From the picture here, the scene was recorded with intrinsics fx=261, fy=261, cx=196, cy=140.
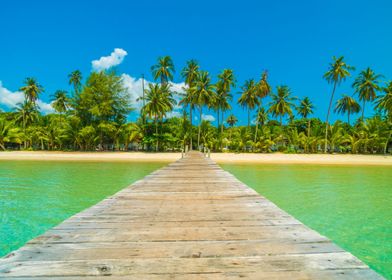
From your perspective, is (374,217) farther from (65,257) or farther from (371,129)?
(371,129)

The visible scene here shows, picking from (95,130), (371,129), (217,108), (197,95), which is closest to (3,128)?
(95,130)

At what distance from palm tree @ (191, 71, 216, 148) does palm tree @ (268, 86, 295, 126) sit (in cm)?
1147

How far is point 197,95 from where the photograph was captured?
41500mm

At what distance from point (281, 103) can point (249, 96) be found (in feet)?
18.7

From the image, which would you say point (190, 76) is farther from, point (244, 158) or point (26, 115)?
point (26, 115)

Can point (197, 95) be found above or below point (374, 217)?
above

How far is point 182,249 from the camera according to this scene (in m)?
2.26

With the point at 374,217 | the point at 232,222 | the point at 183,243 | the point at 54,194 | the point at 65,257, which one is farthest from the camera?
the point at 54,194

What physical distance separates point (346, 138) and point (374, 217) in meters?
37.7

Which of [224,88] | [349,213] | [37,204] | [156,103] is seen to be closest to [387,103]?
[224,88]

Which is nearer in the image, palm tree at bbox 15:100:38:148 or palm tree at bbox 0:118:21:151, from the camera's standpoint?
palm tree at bbox 0:118:21:151

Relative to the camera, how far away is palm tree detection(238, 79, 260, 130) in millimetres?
45469

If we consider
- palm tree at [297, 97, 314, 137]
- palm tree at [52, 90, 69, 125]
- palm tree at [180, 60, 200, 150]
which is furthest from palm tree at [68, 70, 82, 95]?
palm tree at [297, 97, 314, 137]

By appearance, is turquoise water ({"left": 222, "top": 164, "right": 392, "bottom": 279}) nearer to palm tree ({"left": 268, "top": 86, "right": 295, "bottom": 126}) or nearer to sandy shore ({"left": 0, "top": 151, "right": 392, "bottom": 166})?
sandy shore ({"left": 0, "top": 151, "right": 392, "bottom": 166})
